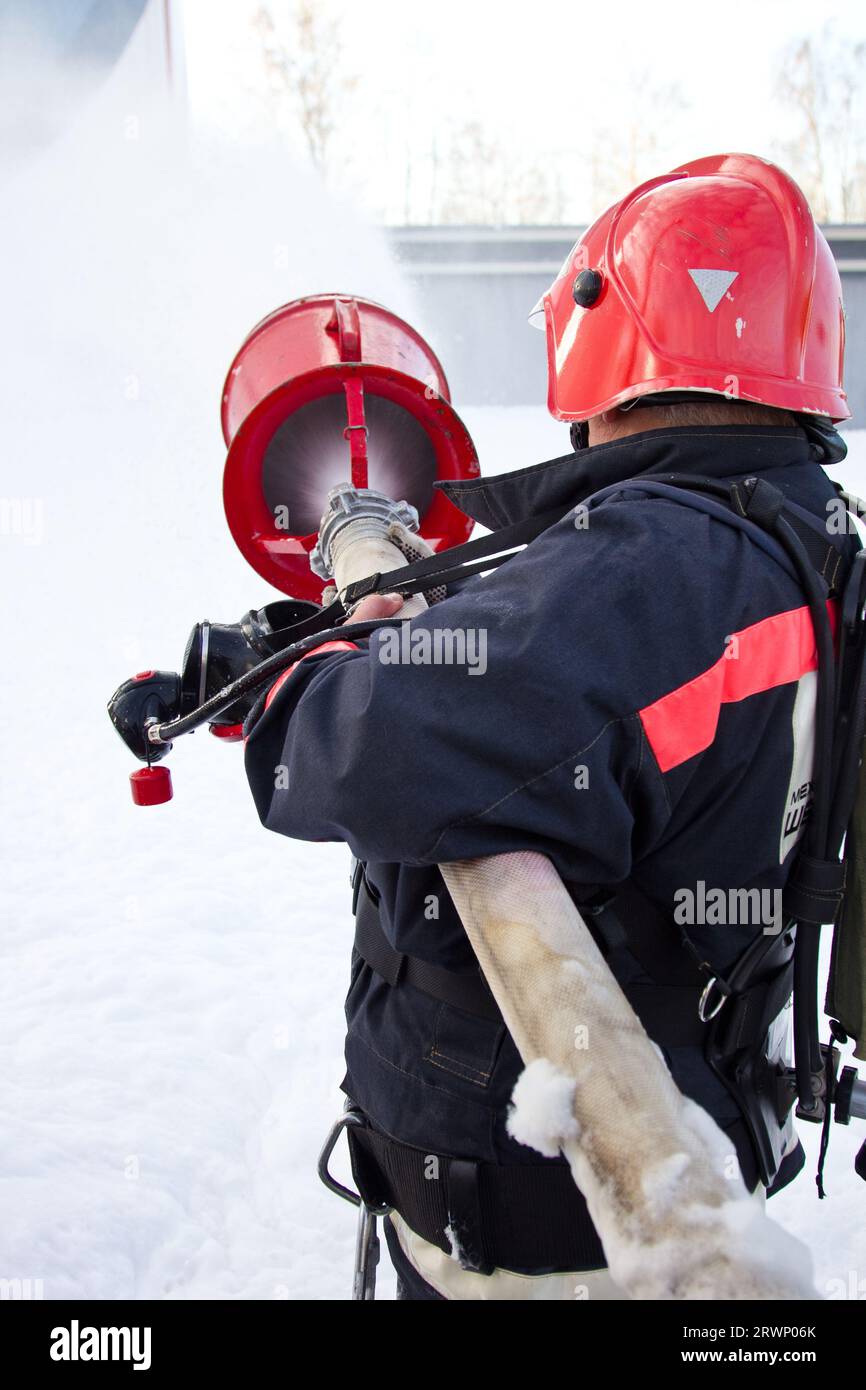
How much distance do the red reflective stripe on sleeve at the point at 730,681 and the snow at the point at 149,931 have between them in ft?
7.23

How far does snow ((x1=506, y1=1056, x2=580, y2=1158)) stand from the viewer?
2.82 feet

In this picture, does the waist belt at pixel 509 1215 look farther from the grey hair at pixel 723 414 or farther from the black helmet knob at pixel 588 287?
the black helmet knob at pixel 588 287

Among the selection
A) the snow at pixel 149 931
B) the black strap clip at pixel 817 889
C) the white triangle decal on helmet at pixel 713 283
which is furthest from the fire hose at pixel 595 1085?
the snow at pixel 149 931

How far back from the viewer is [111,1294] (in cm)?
248

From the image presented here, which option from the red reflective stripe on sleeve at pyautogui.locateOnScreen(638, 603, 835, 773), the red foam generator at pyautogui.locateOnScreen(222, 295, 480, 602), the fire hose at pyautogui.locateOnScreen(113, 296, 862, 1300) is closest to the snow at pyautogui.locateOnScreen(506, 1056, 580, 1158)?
the fire hose at pyautogui.locateOnScreen(113, 296, 862, 1300)

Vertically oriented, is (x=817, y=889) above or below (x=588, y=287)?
below

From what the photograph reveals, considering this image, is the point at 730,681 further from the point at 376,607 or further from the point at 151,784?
the point at 151,784

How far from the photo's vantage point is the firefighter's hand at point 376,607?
1.38m

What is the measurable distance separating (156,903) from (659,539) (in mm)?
3570

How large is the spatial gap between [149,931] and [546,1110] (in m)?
3.36

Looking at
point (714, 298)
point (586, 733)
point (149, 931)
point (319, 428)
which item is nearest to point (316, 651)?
point (586, 733)

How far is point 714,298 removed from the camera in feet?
4.23
